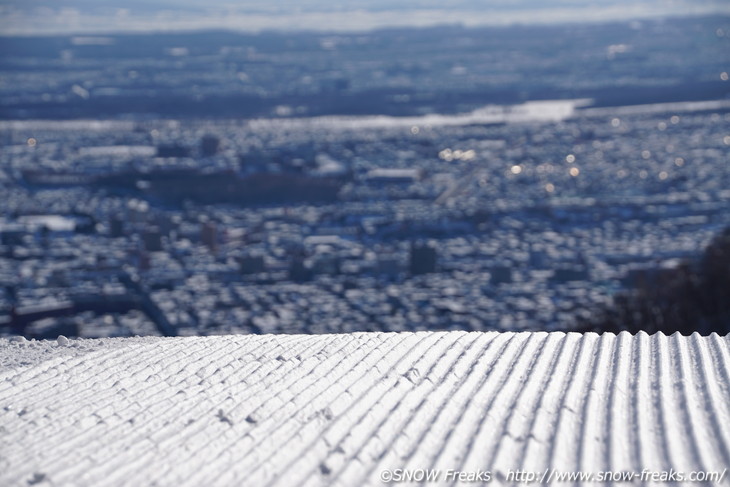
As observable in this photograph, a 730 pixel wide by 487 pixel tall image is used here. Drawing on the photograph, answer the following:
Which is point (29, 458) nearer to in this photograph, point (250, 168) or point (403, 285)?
point (403, 285)

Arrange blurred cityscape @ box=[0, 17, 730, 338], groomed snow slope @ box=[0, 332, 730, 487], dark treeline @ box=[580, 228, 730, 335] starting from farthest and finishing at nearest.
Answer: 1. blurred cityscape @ box=[0, 17, 730, 338]
2. dark treeline @ box=[580, 228, 730, 335]
3. groomed snow slope @ box=[0, 332, 730, 487]

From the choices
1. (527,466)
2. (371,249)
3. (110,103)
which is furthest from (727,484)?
(110,103)

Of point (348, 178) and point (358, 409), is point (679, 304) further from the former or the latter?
point (348, 178)

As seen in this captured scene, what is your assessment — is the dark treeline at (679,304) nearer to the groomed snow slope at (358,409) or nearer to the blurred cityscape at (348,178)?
the blurred cityscape at (348,178)

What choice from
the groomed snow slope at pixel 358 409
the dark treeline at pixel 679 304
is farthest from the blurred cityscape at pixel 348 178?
the groomed snow slope at pixel 358 409

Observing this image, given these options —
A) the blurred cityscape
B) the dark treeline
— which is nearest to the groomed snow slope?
the dark treeline

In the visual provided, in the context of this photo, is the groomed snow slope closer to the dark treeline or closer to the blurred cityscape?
the dark treeline

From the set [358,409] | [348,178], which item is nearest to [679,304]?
[358,409]
